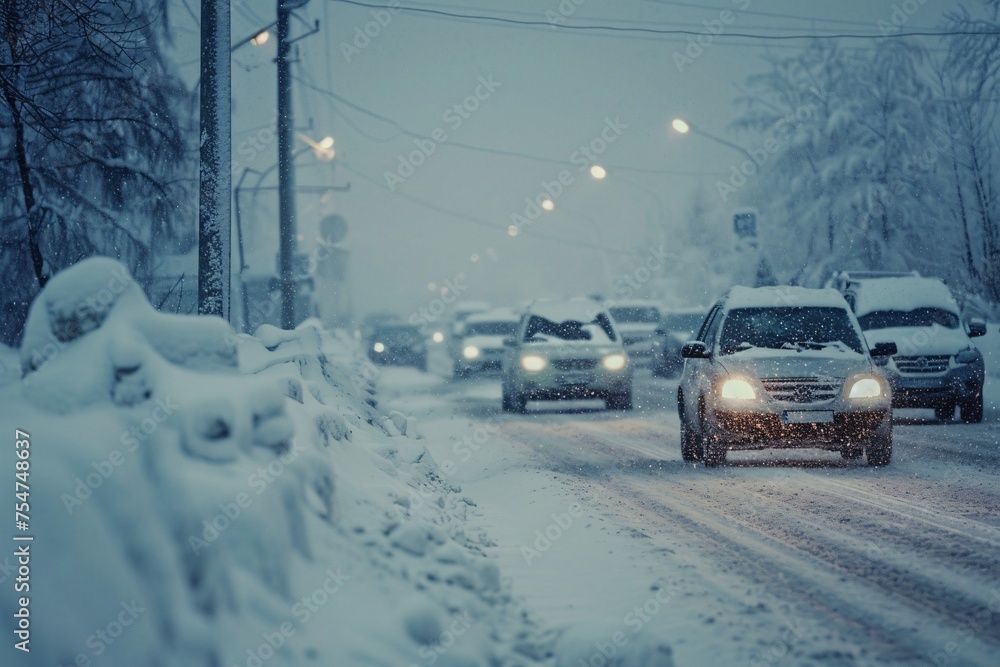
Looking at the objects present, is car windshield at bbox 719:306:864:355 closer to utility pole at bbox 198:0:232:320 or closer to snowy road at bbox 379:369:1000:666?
snowy road at bbox 379:369:1000:666

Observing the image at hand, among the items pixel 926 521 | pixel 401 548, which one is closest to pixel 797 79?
pixel 926 521

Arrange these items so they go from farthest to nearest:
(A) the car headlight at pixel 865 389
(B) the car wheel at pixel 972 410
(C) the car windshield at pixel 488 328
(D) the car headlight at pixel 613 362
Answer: (C) the car windshield at pixel 488 328
(D) the car headlight at pixel 613 362
(B) the car wheel at pixel 972 410
(A) the car headlight at pixel 865 389

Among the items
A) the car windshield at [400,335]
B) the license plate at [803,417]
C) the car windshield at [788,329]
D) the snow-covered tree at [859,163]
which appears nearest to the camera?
the license plate at [803,417]

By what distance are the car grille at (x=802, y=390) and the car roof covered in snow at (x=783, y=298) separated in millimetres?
1675

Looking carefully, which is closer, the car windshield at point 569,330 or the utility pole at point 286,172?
the utility pole at point 286,172

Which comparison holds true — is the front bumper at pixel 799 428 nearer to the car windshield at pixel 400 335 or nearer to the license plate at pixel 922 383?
the license plate at pixel 922 383

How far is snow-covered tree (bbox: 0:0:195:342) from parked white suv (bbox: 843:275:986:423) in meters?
11.2

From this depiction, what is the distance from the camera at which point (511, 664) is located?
15.2ft

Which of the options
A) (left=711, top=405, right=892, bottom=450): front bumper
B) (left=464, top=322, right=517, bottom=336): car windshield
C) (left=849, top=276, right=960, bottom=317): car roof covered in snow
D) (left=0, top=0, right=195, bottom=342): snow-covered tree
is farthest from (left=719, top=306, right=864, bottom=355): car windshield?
(left=464, top=322, right=517, bottom=336): car windshield

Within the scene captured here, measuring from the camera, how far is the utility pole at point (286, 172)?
20109 mm

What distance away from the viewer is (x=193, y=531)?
459 centimetres

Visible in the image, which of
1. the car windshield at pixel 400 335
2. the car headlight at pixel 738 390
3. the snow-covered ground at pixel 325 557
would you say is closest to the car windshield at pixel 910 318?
the car headlight at pixel 738 390

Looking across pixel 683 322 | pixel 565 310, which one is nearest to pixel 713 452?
pixel 565 310

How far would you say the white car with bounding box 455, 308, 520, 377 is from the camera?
104 ft
